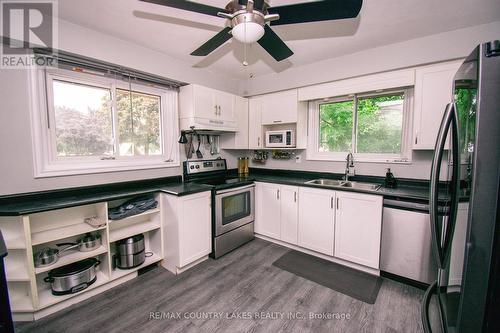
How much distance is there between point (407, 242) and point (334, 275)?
78cm

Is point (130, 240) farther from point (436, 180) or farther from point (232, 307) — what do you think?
point (436, 180)

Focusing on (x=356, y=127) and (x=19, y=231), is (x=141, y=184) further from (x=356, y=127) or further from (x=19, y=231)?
(x=356, y=127)

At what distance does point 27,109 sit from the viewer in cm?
178

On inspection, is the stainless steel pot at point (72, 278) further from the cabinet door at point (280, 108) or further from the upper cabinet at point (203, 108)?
the cabinet door at point (280, 108)

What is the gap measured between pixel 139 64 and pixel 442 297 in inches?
120

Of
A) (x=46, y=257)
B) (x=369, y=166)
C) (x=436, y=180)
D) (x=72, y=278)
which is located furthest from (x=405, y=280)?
(x=46, y=257)

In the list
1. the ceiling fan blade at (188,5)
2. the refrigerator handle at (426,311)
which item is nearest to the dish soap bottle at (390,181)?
the refrigerator handle at (426,311)

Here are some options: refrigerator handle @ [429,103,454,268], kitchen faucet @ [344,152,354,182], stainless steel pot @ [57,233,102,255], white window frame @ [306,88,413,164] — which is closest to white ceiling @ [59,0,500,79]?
white window frame @ [306,88,413,164]

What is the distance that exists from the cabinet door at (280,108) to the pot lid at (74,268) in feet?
8.67

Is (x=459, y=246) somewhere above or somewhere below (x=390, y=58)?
below

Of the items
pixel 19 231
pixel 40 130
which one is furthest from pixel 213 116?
pixel 19 231

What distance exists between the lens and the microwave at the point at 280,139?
299 centimetres

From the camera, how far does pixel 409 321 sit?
1635mm

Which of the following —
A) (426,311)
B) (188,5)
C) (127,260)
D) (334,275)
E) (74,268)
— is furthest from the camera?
(334,275)
